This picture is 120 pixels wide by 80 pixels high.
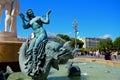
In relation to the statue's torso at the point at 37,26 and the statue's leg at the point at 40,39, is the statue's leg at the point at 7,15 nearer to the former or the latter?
the statue's torso at the point at 37,26

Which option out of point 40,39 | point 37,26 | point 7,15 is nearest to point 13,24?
point 7,15

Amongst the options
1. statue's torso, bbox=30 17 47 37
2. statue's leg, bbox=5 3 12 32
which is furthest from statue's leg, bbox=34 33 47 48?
statue's leg, bbox=5 3 12 32

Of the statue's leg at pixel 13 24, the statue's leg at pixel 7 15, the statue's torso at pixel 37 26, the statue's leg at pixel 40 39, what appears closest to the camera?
the statue's leg at pixel 40 39

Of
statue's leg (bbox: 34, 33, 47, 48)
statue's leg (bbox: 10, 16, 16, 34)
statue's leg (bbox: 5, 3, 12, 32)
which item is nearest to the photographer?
statue's leg (bbox: 34, 33, 47, 48)

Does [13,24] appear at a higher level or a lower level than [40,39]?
higher

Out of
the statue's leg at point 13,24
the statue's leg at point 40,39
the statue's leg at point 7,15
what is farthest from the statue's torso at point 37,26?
the statue's leg at point 13,24

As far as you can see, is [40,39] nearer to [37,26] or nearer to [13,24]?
[37,26]

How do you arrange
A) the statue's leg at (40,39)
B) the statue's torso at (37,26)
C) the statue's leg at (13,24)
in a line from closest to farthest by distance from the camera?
the statue's leg at (40,39) → the statue's torso at (37,26) → the statue's leg at (13,24)

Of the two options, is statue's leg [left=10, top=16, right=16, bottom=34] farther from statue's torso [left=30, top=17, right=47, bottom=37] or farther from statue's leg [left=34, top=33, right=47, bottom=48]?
statue's leg [left=34, top=33, right=47, bottom=48]

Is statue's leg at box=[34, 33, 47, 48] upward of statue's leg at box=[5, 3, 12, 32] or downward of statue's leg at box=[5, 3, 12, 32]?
downward

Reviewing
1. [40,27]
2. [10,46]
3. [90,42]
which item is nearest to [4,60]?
[10,46]

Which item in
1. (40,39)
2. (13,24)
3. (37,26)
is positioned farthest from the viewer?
(13,24)

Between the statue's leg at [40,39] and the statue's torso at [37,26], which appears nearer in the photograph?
the statue's leg at [40,39]

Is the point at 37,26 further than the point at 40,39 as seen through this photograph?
Yes
